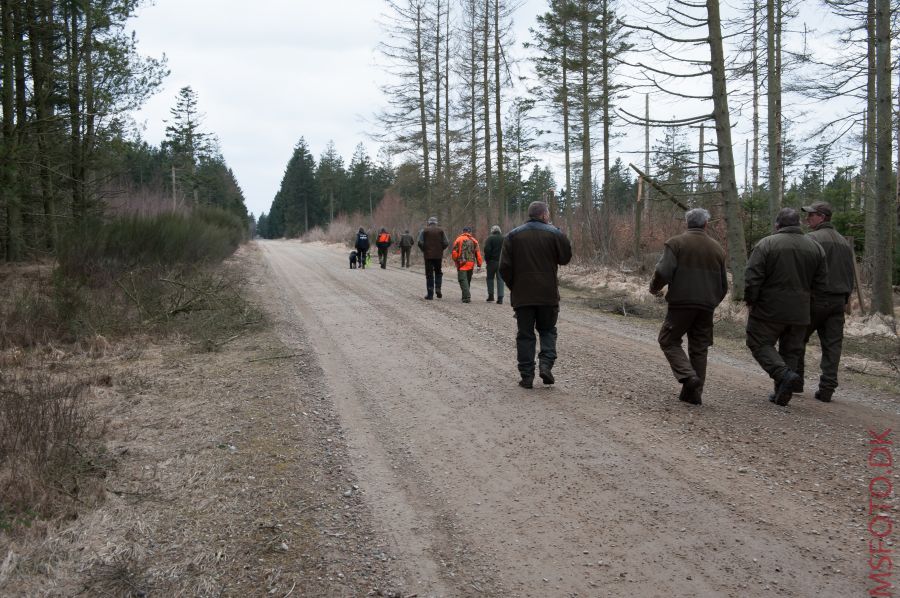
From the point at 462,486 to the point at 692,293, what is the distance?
3.34 m

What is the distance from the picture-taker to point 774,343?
6.46 metres

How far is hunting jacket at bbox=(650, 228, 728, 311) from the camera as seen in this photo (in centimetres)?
630

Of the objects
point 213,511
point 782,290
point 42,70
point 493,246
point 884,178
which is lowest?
point 213,511

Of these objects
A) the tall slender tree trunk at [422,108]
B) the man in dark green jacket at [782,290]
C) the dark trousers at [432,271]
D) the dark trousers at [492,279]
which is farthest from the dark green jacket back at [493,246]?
the tall slender tree trunk at [422,108]

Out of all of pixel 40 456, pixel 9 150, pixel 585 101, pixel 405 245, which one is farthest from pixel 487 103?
pixel 40 456

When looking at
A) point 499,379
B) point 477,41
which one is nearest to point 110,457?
point 499,379

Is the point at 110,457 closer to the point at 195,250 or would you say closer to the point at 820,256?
the point at 820,256

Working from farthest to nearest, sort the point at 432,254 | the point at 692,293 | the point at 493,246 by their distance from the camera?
the point at 432,254
the point at 493,246
the point at 692,293

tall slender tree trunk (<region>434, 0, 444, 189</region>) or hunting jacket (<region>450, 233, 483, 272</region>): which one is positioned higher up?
tall slender tree trunk (<region>434, 0, 444, 189</region>)

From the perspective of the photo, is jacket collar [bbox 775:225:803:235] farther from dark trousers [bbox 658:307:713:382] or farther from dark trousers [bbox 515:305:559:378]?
dark trousers [bbox 515:305:559:378]

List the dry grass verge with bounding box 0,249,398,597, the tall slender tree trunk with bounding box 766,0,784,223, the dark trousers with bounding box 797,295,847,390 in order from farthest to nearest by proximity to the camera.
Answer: the tall slender tree trunk with bounding box 766,0,784,223 → the dark trousers with bounding box 797,295,847,390 → the dry grass verge with bounding box 0,249,398,597

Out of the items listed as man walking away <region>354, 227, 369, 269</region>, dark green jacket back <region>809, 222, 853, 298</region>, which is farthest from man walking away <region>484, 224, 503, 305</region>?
man walking away <region>354, 227, 369, 269</region>

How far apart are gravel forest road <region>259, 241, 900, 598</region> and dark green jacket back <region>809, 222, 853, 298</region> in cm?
122

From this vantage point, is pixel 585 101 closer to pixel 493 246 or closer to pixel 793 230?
pixel 493 246
